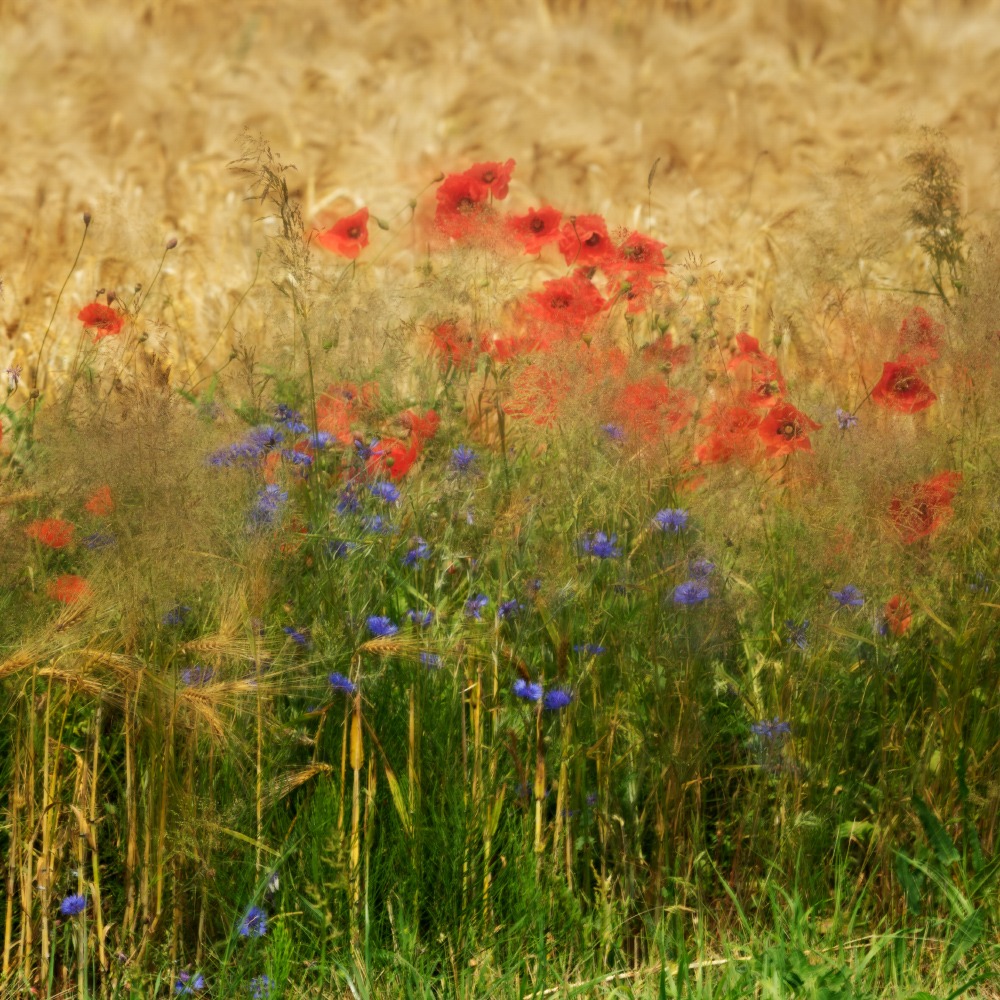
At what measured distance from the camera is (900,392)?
6.44ft

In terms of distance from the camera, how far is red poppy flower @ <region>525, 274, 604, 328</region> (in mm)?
2262

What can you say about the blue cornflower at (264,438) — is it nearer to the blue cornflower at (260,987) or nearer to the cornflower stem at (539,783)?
the cornflower stem at (539,783)

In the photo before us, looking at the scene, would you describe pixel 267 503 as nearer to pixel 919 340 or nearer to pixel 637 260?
pixel 637 260

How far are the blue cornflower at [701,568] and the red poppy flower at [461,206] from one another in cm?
75

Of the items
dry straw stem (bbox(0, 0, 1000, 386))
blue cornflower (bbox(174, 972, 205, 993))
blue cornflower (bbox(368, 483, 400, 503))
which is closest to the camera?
blue cornflower (bbox(174, 972, 205, 993))

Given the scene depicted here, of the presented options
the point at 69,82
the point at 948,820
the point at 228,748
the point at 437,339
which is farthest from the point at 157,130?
the point at 948,820

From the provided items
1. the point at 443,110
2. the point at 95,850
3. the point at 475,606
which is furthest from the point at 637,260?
the point at 443,110

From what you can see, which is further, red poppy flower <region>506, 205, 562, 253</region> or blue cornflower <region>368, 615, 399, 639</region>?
red poppy flower <region>506, 205, 562, 253</region>

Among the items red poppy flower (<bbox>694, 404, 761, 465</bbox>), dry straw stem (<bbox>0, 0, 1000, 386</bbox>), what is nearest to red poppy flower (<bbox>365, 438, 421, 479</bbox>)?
red poppy flower (<bbox>694, 404, 761, 465</bbox>)

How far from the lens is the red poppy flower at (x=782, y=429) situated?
1.96m

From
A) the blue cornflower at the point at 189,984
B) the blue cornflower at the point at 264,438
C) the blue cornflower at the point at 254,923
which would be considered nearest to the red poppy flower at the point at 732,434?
the blue cornflower at the point at 264,438

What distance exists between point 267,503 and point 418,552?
296 mm

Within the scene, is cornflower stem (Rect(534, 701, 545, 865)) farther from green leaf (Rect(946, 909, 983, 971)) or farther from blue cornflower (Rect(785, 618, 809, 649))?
green leaf (Rect(946, 909, 983, 971))

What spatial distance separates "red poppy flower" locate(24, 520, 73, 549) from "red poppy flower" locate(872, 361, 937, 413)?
50.8 inches
